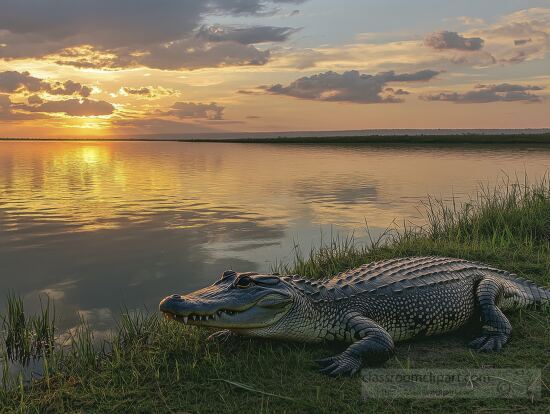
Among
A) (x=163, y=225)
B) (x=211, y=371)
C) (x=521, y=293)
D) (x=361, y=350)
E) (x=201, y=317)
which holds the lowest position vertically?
(x=163, y=225)

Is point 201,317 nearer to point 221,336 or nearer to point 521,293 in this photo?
point 221,336

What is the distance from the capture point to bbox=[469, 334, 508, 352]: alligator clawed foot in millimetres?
4997

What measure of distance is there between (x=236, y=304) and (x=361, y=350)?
48.8 inches

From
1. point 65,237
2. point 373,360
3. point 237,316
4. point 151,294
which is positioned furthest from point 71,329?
point 65,237

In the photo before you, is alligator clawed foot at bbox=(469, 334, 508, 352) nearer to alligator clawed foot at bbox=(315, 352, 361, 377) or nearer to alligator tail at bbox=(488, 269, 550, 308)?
alligator tail at bbox=(488, 269, 550, 308)

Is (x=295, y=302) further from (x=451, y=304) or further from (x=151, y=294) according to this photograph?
(x=151, y=294)

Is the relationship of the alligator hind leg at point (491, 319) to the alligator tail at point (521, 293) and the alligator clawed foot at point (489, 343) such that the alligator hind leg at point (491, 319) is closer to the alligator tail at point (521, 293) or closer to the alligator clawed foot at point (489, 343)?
the alligator clawed foot at point (489, 343)

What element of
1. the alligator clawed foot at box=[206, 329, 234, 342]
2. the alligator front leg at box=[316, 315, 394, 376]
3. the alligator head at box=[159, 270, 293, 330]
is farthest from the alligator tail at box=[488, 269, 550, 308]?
the alligator clawed foot at box=[206, 329, 234, 342]

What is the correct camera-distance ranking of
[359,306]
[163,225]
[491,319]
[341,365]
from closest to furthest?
[341,365] → [359,306] → [491,319] → [163,225]

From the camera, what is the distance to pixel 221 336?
5.29 m


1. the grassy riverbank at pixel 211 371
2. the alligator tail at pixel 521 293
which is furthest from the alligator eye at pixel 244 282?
the alligator tail at pixel 521 293

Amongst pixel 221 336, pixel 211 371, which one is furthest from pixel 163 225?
pixel 211 371

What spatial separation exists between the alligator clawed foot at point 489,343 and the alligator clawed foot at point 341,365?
137cm

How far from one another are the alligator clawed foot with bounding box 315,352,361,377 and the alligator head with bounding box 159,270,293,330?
632 mm
